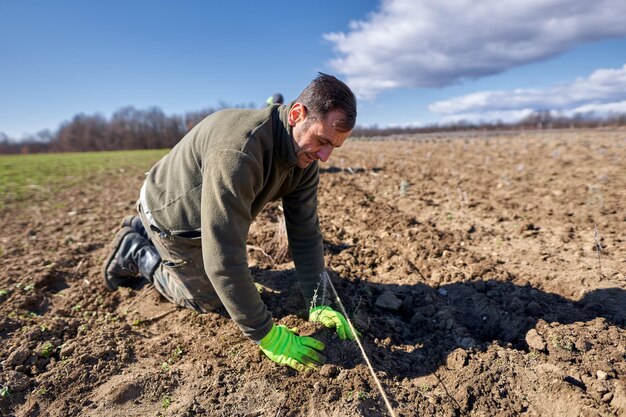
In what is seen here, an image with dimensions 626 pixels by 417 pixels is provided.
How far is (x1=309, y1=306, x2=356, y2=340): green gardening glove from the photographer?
8.18ft

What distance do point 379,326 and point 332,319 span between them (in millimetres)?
363

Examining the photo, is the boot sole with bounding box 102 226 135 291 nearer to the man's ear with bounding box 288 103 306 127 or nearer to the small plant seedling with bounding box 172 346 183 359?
the small plant seedling with bounding box 172 346 183 359

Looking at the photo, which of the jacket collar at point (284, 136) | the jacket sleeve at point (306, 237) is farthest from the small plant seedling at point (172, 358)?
the jacket collar at point (284, 136)

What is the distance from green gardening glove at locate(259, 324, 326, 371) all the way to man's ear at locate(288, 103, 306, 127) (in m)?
1.16

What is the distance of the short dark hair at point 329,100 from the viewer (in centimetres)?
200

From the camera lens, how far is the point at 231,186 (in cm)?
197

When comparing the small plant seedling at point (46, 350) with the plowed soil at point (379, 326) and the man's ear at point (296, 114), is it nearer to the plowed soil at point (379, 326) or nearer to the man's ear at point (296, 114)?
the plowed soil at point (379, 326)

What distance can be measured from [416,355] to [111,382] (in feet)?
5.94

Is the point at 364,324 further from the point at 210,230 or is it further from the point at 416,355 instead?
the point at 210,230

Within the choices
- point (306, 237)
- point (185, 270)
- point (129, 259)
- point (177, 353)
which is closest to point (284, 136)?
point (306, 237)

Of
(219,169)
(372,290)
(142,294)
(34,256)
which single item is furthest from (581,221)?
(34,256)

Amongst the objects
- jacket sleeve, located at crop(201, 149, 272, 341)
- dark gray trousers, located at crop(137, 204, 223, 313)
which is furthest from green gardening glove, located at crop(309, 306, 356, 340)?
dark gray trousers, located at crop(137, 204, 223, 313)

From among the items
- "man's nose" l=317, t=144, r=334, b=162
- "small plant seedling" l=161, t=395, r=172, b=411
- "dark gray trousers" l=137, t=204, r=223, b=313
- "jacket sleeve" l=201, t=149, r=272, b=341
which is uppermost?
"man's nose" l=317, t=144, r=334, b=162

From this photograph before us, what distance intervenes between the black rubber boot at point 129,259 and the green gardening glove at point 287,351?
1364 mm
